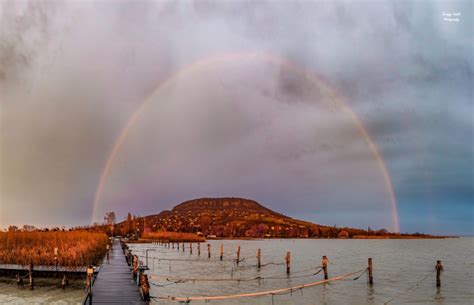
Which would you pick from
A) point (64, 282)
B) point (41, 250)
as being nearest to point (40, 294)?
point (64, 282)

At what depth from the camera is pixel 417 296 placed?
139 feet

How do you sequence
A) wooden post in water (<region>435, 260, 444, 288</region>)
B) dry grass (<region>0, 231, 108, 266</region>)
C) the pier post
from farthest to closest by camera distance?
1. wooden post in water (<region>435, 260, 444, 288</region>)
2. dry grass (<region>0, 231, 108, 266</region>)
3. the pier post

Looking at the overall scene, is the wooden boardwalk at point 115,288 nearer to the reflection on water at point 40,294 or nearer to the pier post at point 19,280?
the reflection on water at point 40,294

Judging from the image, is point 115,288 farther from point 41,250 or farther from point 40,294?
point 41,250

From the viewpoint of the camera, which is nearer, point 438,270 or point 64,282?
point 64,282

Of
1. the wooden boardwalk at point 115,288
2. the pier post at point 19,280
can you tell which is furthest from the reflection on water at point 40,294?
the wooden boardwalk at point 115,288

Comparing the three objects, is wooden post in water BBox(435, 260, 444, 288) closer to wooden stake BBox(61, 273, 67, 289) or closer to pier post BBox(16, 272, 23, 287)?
wooden stake BBox(61, 273, 67, 289)

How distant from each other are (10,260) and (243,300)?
77.4 feet

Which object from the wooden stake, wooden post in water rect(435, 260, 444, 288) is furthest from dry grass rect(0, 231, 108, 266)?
wooden post in water rect(435, 260, 444, 288)

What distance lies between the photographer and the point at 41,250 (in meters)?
43.9

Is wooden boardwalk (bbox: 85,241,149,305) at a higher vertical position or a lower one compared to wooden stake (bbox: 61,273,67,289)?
higher

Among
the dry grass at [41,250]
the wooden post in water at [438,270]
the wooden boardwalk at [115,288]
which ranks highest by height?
the dry grass at [41,250]

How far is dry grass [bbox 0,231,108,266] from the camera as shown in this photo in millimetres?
41531

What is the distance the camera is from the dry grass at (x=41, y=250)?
41.5 meters
